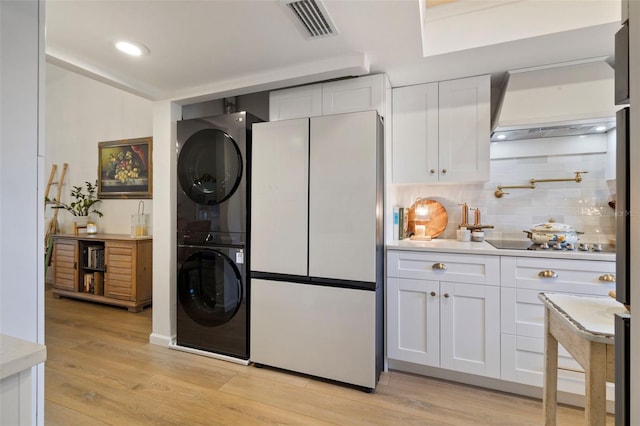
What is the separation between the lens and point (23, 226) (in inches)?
35.8

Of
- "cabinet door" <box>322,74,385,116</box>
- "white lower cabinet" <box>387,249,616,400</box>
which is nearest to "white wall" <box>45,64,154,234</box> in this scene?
"cabinet door" <box>322,74,385,116</box>

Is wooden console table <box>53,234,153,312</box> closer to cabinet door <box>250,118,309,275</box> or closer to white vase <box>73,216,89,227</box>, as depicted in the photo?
white vase <box>73,216,89,227</box>

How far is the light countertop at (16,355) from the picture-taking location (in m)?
0.54

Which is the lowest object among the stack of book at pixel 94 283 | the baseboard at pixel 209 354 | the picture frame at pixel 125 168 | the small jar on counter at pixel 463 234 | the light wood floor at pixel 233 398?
the light wood floor at pixel 233 398

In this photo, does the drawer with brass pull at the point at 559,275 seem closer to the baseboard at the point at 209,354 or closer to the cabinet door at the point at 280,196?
the cabinet door at the point at 280,196

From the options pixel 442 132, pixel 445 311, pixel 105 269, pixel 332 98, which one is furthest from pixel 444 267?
pixel 105 269

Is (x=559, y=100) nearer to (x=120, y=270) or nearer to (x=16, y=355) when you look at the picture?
(x=16, y=355)

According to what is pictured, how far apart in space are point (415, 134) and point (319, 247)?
4.03ft

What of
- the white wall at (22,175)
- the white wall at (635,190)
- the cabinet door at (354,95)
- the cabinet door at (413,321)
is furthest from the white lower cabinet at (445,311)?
the white wall at (22,175)

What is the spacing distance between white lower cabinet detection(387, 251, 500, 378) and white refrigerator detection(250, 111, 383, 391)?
0.15 m

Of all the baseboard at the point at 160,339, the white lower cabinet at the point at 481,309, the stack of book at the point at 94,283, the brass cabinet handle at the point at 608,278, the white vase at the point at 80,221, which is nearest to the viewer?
the brass cabinet handle at the point at 608,278

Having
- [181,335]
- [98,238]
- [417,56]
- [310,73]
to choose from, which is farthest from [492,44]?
[98,238]

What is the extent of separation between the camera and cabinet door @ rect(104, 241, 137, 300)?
360 centimetres

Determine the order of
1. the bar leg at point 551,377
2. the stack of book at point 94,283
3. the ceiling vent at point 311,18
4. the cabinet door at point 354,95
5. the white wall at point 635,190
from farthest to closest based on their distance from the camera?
the stack of book at point 94,283 < the cabinet door at point 354,95 < the ceiling vent at point 311,18 < the bar leg at point 551,377 < the white wall at point 635,190
